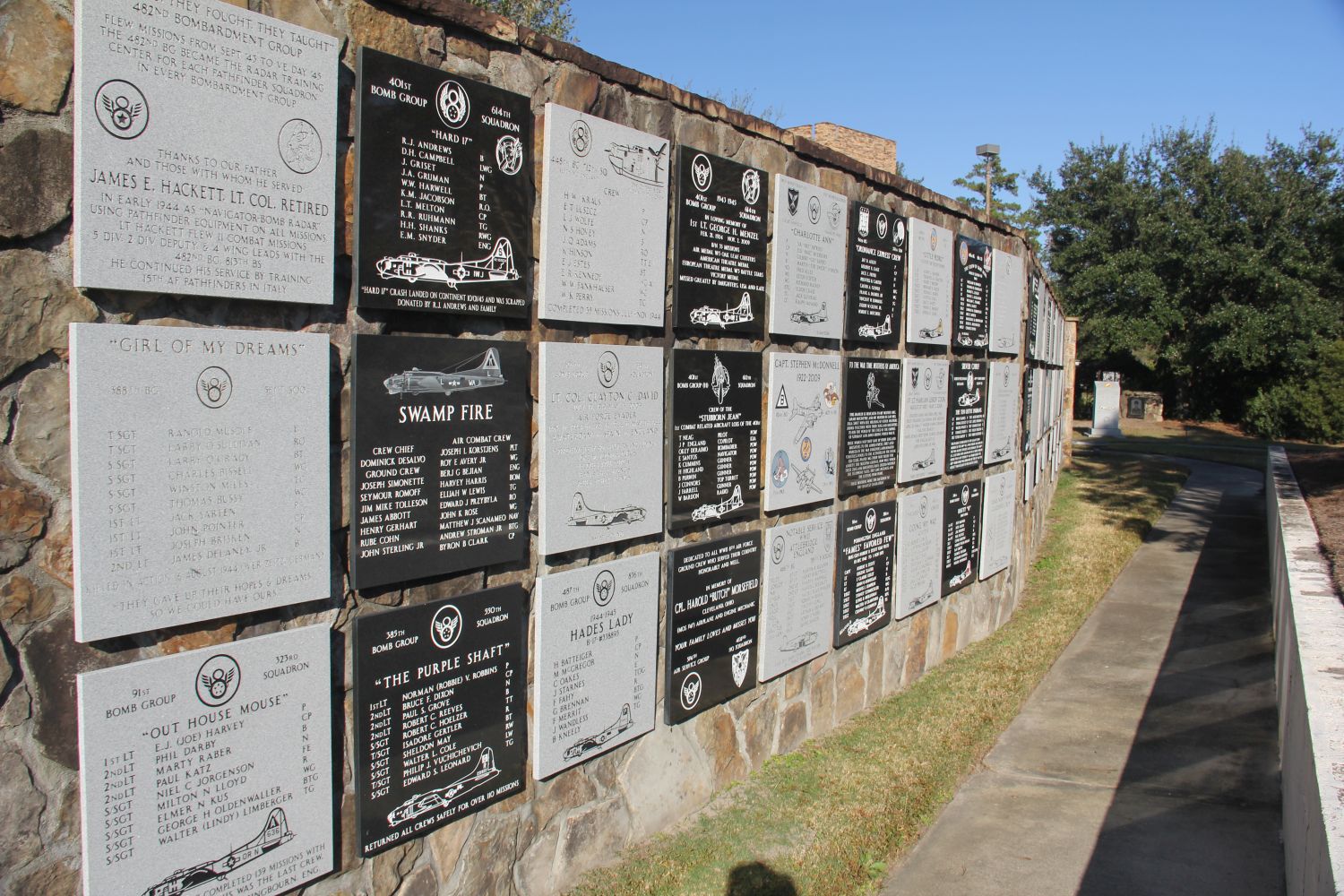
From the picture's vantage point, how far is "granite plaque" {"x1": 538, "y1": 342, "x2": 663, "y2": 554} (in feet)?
11.8

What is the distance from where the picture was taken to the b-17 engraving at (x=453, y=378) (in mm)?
2998

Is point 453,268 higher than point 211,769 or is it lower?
higher

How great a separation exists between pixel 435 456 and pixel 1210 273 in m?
34.2

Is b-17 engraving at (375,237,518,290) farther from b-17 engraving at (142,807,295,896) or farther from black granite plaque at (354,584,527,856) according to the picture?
b-17 engraving at (142,807,295,896)

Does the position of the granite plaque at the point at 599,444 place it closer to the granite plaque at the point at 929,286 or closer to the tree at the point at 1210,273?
the granite plaque at the point at 929,286

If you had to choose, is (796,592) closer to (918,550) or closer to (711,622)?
(711,622)

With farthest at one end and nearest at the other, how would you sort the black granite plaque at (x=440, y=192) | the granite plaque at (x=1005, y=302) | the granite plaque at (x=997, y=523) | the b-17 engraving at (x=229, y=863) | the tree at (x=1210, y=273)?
the tree at (x=1210, y=273) → the granite plaque at (x=1005, y=302) → the granite plaque at (x=997, y=523) → the black granite plaque at (x=440, y=192) → the b-17 engraving at (x=229, y=863)

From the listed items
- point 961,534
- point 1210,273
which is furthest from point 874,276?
point 1210,273

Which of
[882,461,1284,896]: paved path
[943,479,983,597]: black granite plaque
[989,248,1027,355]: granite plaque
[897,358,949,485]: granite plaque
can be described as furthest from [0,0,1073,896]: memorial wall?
[989,248,1027,355]: granite plaque

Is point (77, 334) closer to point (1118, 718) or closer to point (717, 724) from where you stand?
point (717, 724)

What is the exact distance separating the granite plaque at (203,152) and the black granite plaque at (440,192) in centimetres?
14

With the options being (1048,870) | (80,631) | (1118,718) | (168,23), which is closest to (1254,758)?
Answer: (1118,718)

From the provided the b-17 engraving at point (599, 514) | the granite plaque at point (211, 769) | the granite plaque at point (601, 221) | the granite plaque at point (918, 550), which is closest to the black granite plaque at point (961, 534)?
the granite plaque at point (918, 550)

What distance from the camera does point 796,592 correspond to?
5211mm
